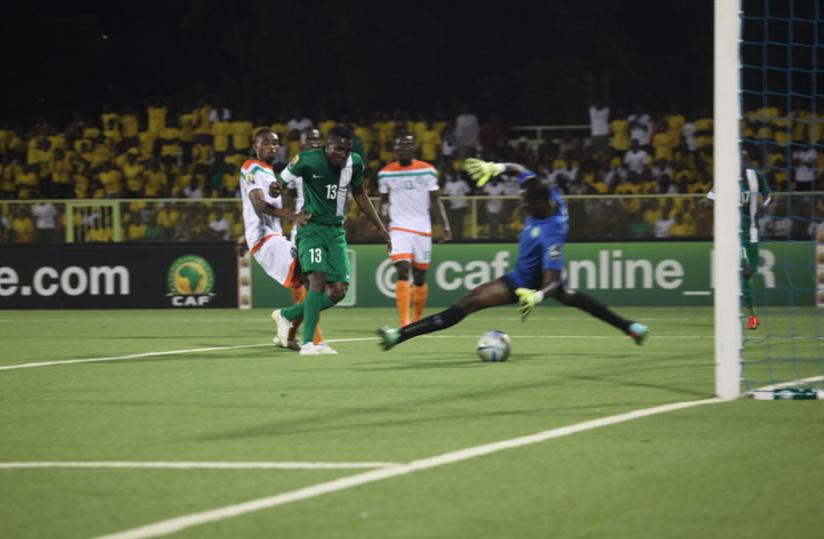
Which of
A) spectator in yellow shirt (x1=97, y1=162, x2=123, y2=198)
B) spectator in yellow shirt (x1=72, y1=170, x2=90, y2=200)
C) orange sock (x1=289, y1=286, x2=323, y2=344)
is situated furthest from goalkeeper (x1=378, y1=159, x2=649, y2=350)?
spectator in yellow shirt (x1=72, y1=170, x2=90, y2=200)

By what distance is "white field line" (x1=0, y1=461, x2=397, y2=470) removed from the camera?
668 cm

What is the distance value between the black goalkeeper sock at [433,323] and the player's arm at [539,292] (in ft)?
1.85

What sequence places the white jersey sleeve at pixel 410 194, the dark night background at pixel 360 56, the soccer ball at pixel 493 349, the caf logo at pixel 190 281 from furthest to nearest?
1. the dark night background at pixel 360 56
2. the caf logo at pixel 190 281
3. the white jersey sleeve at pixel 410 194
4. the soccer ball at pixel 493 349

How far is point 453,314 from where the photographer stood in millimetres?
11547

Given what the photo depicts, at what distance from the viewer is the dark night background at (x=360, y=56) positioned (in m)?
37.5

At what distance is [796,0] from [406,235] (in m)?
19.1

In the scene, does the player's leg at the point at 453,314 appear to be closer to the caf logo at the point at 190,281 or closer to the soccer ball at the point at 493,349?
the soccer ball at the point at 493,349

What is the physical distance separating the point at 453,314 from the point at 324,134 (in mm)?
20348

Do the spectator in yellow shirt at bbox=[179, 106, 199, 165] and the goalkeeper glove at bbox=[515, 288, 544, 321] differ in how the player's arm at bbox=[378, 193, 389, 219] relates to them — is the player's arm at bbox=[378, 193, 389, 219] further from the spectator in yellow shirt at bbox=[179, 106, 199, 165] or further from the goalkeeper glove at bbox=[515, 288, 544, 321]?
the spectator in yellow shirt at bbox=[179, 106, 199, 165]

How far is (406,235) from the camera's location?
16.5 meters

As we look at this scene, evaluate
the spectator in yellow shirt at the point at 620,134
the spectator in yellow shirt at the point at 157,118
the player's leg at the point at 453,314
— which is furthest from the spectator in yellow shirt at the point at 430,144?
the player's leg at the point at 453,314

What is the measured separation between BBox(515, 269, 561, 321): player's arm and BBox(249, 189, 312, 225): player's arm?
2.30 m

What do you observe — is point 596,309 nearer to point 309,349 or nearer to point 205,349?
point 309,349

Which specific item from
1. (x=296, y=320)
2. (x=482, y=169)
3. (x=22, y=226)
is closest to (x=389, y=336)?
(x=482, y=169)
